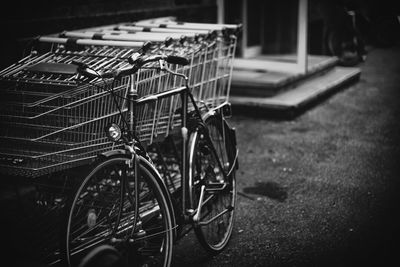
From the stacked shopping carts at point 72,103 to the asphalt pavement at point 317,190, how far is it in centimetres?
129

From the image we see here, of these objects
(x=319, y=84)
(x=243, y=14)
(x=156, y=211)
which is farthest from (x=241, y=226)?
(x=243, y=14)

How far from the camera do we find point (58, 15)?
597cm

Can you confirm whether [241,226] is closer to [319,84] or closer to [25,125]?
[25,125]

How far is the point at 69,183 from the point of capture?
14.5ft

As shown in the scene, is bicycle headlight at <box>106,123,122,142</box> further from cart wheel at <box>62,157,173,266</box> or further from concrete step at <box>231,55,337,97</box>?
concrete step at <box>231,55,337,97</box>

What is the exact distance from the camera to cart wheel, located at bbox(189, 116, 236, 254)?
12.6 feet

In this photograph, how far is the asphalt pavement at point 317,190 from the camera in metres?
4.25

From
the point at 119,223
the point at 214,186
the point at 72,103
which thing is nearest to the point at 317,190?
the point at 214,186

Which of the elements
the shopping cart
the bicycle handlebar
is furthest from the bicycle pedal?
the bicycle handlebar

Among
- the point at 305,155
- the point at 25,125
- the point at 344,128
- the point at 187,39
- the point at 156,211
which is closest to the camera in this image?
the point at 25,125

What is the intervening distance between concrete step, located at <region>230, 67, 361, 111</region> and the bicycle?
3.84 metres

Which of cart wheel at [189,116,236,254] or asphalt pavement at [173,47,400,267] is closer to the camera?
cart wheel at [189,116,236,254]

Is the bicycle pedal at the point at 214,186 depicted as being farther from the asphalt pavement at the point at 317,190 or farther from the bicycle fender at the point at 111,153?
the bicycle fender at the point at 111,153

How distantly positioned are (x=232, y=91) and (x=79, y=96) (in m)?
5.74
